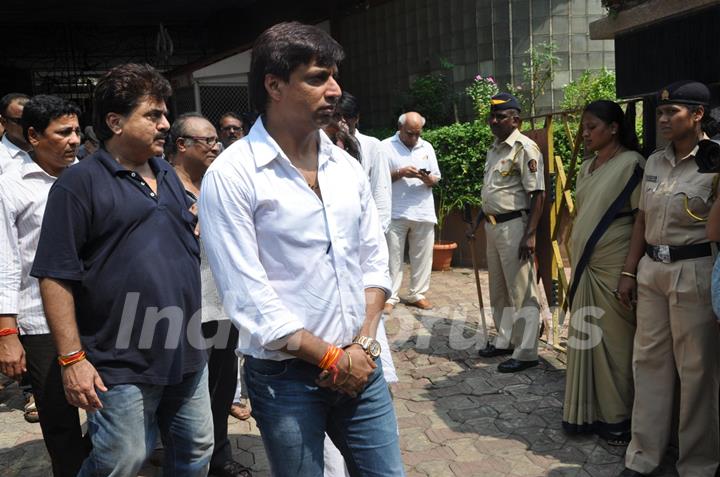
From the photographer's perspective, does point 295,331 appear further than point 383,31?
No

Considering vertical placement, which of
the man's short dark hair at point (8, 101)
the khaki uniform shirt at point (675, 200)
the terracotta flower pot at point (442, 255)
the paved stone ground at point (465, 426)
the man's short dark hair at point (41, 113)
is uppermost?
the man's short dark hair at point (8, 101)

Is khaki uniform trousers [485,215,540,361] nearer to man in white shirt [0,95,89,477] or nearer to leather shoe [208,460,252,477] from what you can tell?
leather shoe [208,460,252,477]

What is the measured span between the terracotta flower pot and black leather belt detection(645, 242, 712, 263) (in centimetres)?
525

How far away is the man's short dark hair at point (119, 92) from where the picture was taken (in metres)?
2.61

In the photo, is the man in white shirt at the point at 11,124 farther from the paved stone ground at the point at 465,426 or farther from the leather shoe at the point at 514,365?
the leather shoe at the point at 514,365

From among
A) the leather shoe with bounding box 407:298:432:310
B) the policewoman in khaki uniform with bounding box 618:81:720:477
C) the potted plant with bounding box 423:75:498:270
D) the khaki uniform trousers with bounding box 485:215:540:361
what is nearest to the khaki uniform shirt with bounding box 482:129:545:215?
the khaki uniform trousers with bounding box 485:215:540:361

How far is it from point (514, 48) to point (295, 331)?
29.6 ft

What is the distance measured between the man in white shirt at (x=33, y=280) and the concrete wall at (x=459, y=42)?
794 centimetres

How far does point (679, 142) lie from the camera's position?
348 centimetres

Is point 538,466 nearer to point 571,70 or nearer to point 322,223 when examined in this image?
point 322,223

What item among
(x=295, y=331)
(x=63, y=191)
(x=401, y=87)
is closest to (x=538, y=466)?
(x=295, y=331)

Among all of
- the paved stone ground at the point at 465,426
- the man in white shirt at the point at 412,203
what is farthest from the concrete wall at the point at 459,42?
the paved stone ground at the point at 465,426

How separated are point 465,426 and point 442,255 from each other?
15.0ft

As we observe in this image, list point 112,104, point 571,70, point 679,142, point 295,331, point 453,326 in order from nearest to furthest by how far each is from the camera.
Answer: point 295,331
point 112,104
point 679,142
point 453,326
point 571,70
